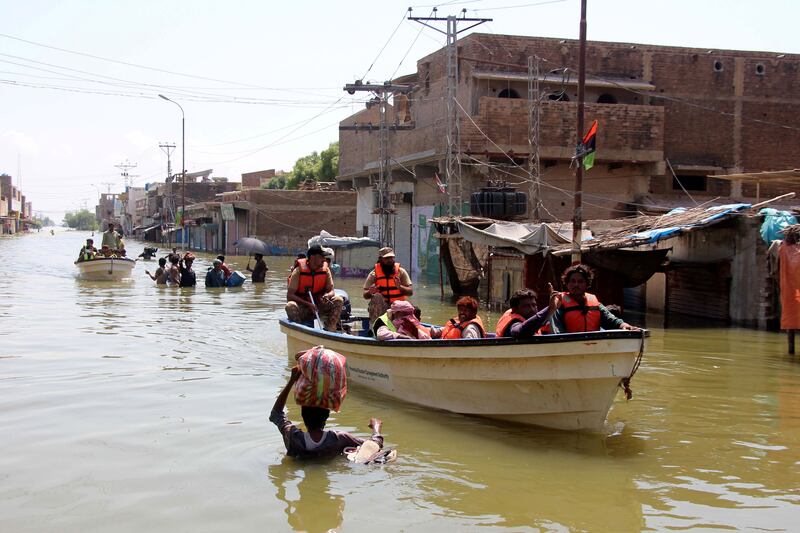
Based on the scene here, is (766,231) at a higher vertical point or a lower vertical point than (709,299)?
higher

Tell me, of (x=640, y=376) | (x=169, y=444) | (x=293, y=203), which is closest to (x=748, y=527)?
(x=169, y=444)

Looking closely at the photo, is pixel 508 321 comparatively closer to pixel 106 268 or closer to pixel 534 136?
pixel 534 136

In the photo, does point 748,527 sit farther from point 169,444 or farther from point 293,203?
point 293,203

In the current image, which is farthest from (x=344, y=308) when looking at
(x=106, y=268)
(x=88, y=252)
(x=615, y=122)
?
(x=615, y=122)

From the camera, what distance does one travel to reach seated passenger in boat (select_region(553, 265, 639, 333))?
861 cm

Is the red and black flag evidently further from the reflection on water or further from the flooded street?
the reflection on water

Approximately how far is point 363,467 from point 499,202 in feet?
64.1

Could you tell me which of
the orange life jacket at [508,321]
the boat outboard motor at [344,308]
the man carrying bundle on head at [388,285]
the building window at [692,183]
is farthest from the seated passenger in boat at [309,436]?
the building window at [692,183]

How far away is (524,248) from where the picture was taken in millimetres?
19078

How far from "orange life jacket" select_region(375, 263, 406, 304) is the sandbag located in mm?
4812

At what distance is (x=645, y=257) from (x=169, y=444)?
1239cm

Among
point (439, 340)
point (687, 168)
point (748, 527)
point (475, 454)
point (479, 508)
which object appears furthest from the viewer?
point (687, 168)

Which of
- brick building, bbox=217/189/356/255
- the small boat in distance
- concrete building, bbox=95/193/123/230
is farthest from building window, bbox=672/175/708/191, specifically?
concrete building, bbox=95/193/123/230

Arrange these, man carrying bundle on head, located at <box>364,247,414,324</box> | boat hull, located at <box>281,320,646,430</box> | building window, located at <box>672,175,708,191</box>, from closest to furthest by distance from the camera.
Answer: boat hull, located at <box>281,320,646,430</box>, man carrying bundle on head, located at <box>364,247,414,324</box>, building window, located at <box>672,175,708,191</box>
